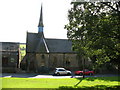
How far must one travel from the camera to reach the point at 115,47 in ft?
47.3

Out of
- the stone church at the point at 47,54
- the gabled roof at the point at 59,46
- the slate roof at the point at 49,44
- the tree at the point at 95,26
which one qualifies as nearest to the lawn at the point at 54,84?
the tree at the point at 95,26

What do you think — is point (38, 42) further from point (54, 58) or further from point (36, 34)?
point (54, 58)

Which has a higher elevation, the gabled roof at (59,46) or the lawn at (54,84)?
the gabled roof at (59,46)

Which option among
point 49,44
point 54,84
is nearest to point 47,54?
point 49,44

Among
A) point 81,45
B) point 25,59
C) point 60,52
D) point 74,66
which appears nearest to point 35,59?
point 25,59

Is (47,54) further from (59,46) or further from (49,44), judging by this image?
(59,46)

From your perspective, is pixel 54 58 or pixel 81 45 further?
pixel 54 58

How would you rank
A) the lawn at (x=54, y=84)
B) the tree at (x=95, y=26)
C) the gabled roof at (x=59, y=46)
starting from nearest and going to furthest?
the tree at (x=95, y=26) < the lawn at (x=54, y=84) < the gabled roof at (x=59, y=46)

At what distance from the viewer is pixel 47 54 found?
42406 mm

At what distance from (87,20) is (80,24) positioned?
1.12 metres

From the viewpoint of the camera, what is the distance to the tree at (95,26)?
13.1 meters

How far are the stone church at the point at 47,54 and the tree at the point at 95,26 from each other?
89.3 ft

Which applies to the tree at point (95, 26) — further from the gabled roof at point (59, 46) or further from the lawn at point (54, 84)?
the gabled roof at point (59, 46)

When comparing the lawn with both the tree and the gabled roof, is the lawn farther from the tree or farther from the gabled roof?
the gabled roof
